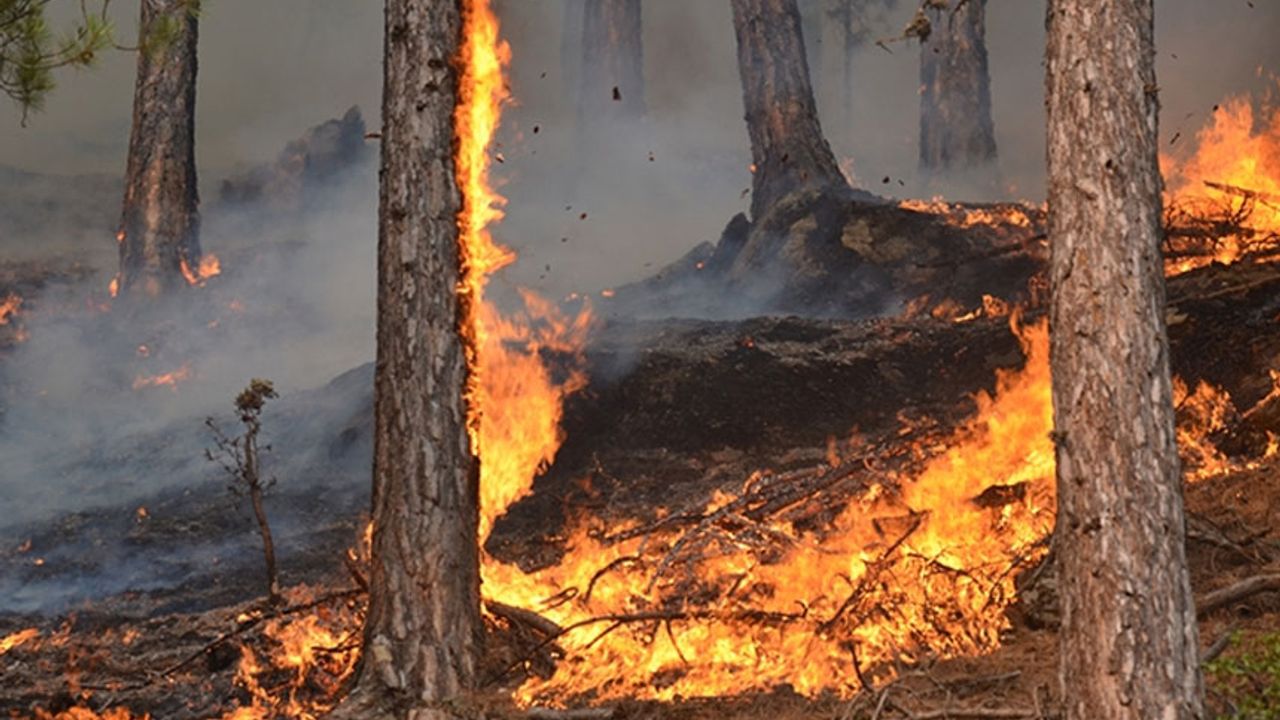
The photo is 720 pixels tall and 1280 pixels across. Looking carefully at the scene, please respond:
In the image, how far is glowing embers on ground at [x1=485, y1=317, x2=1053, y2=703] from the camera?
625 centimetres

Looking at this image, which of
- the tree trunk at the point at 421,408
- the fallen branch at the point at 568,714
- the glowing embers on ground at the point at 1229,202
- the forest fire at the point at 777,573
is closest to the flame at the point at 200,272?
the forest fire at the point at 777,573

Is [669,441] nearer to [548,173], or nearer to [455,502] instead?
[455,502]

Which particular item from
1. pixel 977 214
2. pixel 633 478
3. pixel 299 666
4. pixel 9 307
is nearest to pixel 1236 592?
pixel 299 666

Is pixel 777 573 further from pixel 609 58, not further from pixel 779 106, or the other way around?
pixel 609 58

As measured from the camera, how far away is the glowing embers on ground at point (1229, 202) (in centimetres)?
947

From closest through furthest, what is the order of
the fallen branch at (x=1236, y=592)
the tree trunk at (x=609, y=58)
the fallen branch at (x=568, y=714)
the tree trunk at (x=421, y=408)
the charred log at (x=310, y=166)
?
the fallen branch at (x=568, y=714), the tree trunk at (x=421, y=408), the fallen branch at (x=1236, y=592), the tree trunk at (x=609, y=58), the charred log at (x=310, y=166)

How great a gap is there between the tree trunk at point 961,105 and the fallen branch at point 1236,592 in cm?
1548

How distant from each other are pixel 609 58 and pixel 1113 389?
1943 cm

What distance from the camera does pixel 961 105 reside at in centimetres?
2042

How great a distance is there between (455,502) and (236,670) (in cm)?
214

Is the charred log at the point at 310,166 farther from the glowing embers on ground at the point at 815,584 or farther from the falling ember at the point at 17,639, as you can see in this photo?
the glowing embers on ground at the point at 815,584

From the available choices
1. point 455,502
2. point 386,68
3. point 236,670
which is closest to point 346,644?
point 236,670

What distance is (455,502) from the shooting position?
19.3ft

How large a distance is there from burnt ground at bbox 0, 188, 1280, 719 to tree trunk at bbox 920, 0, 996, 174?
6.61 metres
